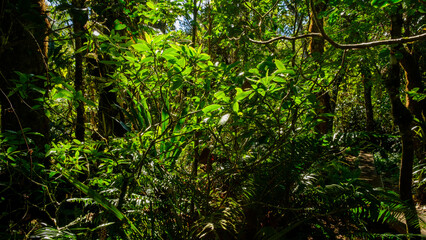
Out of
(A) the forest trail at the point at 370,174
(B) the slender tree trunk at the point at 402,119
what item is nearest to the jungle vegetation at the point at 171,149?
(B) the slender tree trunk at the point at 402,119

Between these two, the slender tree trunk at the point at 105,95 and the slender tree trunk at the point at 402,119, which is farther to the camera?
the slender tree trunk at the point at 402,119

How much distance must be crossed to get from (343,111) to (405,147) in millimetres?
10476

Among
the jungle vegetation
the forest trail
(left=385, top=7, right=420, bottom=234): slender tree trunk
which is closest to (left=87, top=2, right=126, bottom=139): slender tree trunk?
the jungle vegetation

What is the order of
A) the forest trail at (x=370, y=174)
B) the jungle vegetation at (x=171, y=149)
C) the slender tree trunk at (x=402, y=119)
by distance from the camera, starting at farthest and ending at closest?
the forest trail at (x=370, y=174) → the slender tree trunk at (x=402, y=119) → the jungle vegetation at (x=171, y=149)

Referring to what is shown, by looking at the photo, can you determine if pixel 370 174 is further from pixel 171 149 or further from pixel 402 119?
pixel 171 149

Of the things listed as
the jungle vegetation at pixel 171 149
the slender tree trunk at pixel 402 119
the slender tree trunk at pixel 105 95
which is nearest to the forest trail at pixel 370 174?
the slender tree trunk at pixel 402 119

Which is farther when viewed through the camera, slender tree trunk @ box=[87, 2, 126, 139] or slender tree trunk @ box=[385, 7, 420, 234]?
slender tree trunk @ box=[385, 7, 420, 234]

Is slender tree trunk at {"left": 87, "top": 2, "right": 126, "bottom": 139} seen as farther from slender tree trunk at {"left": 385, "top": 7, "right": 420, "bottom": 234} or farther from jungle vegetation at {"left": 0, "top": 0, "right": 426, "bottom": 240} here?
slender tree trunk at {"left": 385, "top": 7, "right": 420, "bottom": 234}

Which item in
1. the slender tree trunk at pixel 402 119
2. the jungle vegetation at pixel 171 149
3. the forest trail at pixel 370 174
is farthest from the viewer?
the forest trail at pixel 370 174

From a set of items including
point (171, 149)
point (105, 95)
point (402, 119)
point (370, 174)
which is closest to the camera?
point (171, 149)

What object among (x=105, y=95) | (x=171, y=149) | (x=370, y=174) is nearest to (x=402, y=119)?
(x=171, y=149)

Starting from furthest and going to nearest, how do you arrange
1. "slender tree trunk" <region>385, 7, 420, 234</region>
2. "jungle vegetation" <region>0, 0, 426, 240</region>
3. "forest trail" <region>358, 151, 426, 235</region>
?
1. "forest trail" <region>358, 151, 426, 235</region>
2. "slender tree trunk" <region>385, 7, 420, 234</region>
3. "jungle vegetation" <region>0, 0, 426, 240</region>

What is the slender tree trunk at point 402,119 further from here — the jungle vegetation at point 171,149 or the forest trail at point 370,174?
the forest trail at point 370,174

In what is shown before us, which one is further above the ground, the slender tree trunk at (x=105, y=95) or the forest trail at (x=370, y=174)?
the slender tree trunk at (x=105, y=95)
